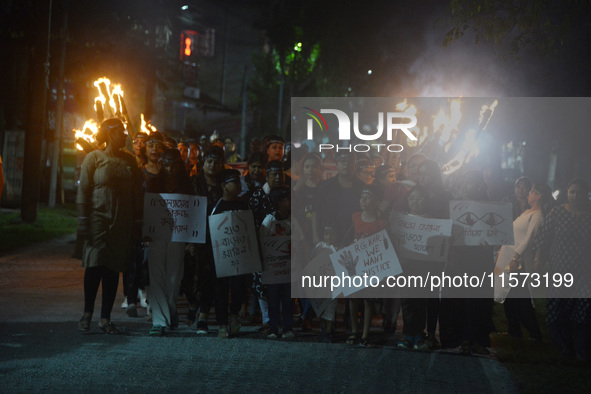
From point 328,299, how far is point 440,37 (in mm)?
14152

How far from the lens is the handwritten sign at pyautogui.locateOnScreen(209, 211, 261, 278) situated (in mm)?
7586

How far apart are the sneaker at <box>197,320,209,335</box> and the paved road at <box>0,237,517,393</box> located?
0.10m

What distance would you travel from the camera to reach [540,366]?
263 inches

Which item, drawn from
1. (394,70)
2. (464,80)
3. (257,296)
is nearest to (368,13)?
(394,70)

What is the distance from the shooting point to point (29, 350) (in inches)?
251

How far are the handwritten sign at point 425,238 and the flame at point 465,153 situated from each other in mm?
3546

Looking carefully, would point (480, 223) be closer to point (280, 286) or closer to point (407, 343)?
point (407, 343)

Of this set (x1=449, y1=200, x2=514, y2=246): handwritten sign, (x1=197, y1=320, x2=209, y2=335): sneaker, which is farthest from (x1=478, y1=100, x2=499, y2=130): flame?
(x1=197, y1=320, x2=209, y2=335): sneaker

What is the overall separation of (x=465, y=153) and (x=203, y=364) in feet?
22.3

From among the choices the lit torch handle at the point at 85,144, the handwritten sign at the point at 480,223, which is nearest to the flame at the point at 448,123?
the handwritten sign at the point at 480,223

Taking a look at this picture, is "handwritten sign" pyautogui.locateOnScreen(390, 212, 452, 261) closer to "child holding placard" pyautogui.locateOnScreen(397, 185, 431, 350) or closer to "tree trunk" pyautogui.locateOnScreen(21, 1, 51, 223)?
"child holding placard" pyautogui.locateOnScreen(397, 185, 431, 350)

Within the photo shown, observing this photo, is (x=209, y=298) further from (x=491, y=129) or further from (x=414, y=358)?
(x=491, y=129)

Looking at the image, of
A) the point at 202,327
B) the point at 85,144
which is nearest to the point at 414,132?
the point at 85,144

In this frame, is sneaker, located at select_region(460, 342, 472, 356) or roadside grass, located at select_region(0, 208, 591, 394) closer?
roadside grass, located at select_region(0, 208, 591, 394)
